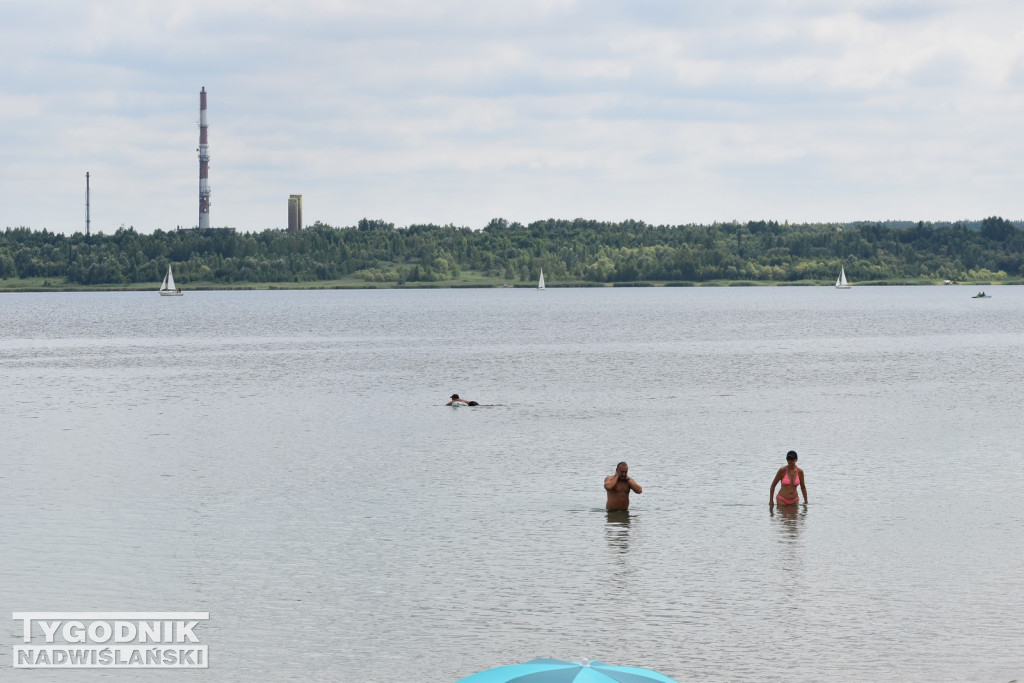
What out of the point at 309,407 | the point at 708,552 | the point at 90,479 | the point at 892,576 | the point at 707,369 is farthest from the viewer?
the point at 707,369

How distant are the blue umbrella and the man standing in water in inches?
994

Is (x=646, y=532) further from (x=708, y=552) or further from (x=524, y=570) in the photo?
(x=524, y=570)

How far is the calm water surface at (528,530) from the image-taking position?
98.4ft

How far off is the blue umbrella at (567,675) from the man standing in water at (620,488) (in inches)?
994

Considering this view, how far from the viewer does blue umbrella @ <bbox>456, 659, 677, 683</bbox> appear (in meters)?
18.5

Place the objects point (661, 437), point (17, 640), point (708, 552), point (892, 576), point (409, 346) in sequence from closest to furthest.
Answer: point (17, 640) < point (892, 576) < point (708, 552) < point (661, 437) < point (409, 346)

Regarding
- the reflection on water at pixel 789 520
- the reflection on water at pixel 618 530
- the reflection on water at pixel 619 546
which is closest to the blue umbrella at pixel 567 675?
the reflection on water at pixel 619 546

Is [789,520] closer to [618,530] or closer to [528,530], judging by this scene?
[618,530]

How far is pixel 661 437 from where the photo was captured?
225 ft

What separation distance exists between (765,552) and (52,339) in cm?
16790

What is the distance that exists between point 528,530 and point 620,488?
3.92 meters

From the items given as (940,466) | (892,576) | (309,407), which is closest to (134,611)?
(892,576)

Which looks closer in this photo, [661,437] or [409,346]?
[661,437]

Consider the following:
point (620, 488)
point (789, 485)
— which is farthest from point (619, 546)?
point (789, 485)
